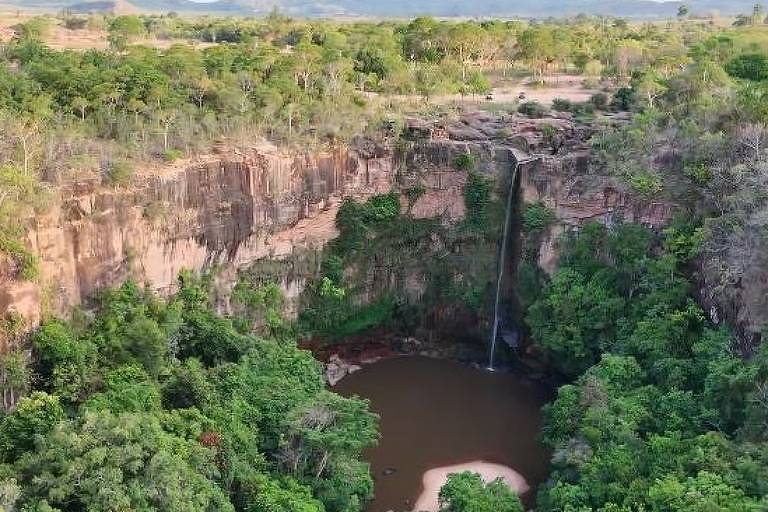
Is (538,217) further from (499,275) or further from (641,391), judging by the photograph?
(641,391)

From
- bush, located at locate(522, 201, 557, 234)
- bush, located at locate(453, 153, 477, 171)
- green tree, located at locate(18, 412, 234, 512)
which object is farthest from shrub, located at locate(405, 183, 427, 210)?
green tree, located at locate(18, 412, 234, 512)

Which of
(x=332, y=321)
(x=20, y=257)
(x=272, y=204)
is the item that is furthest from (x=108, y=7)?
(x=20, y=257)

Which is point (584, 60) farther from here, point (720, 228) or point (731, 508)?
point (731, 508)

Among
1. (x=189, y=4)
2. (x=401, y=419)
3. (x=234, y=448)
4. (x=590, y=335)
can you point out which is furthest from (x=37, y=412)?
(x=189, y=4)

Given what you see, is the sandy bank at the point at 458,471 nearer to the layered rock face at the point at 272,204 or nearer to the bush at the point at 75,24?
the layered rock face at the point at 272,204

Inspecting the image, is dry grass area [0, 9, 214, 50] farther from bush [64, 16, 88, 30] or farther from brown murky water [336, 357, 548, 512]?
brown murky water [336, 357, 548, 512]

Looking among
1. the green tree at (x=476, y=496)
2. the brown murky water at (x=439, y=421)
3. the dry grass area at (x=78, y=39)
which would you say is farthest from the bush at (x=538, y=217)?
the dry grass area at (x=78, y=39)
